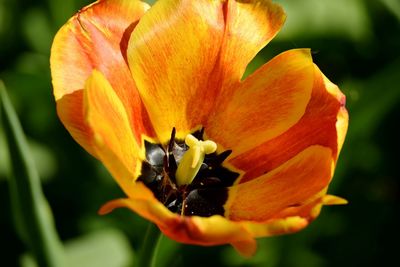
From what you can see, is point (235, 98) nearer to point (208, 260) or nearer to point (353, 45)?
point (208, 260)

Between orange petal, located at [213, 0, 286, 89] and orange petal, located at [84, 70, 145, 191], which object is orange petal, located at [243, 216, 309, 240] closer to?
orange petal, located at [84, 70, 145, 191]

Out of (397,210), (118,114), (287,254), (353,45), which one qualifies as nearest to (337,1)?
(353,45)

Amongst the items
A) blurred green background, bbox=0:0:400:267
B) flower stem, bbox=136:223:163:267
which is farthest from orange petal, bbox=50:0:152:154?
blurred green background, bbox=0:0:400:267

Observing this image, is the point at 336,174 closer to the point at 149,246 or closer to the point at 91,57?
the point at 149,246

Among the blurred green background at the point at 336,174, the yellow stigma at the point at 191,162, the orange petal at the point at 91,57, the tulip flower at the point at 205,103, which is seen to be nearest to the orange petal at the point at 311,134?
the tulip flower at the point at 205,103

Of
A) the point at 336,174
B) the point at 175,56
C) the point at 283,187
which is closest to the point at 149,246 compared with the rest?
the point at 283,187

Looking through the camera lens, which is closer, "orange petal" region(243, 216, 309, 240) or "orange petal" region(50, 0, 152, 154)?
"orange petal" region(243, 216, 309, 240)
